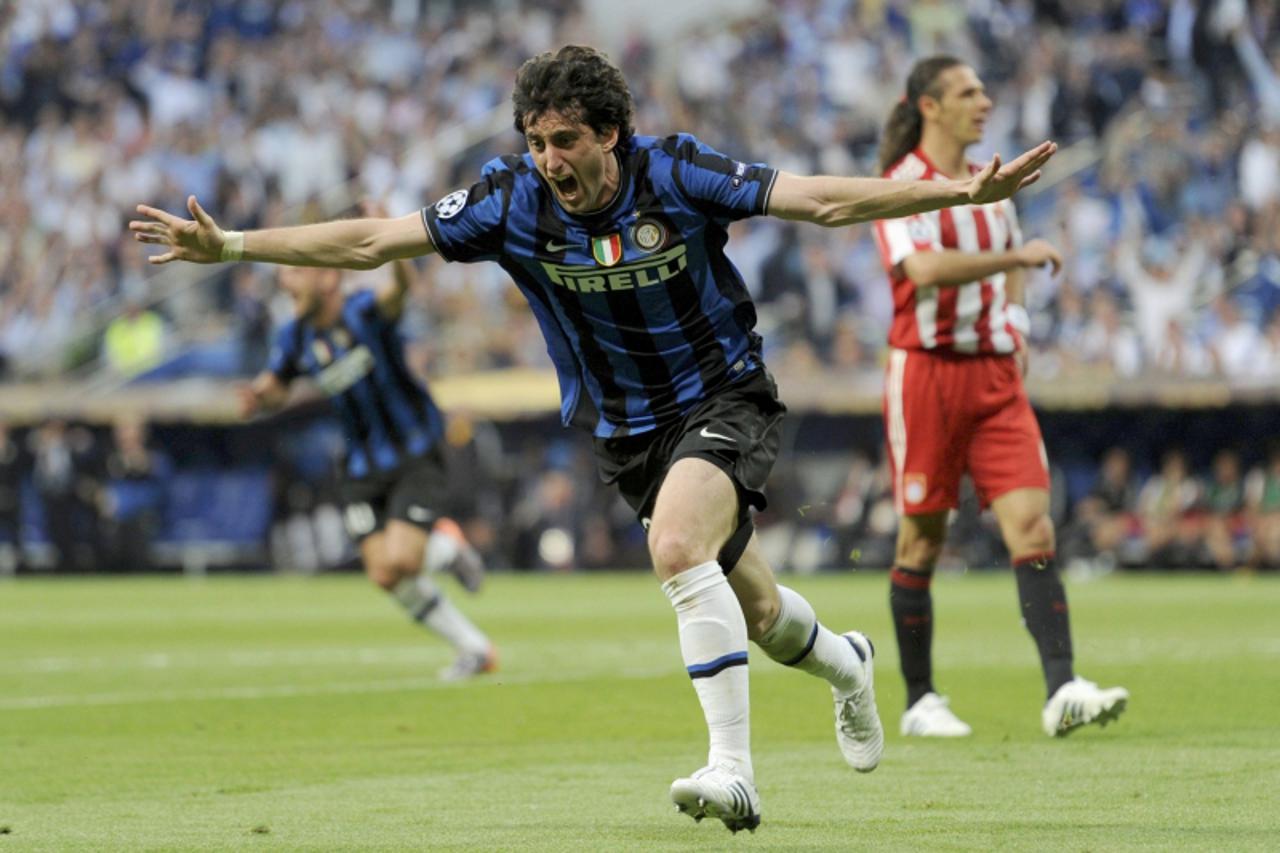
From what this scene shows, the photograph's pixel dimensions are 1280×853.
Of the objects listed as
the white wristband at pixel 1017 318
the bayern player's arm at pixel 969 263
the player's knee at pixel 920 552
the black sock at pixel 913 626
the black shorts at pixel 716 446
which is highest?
the bayern player's arm at pixel 969 263

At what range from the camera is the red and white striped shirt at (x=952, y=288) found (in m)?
8.65

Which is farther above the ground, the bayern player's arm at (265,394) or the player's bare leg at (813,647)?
the bayern player's arm at (265,394)

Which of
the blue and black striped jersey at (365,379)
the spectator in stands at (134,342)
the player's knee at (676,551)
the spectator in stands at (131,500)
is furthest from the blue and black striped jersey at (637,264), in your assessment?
the spectator in stands at (134,342)

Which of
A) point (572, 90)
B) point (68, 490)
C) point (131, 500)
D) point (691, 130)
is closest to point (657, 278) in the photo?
point (572, 90)

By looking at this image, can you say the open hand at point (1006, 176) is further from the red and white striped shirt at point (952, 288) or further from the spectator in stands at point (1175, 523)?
the spectator in stands at point (1175, 523)

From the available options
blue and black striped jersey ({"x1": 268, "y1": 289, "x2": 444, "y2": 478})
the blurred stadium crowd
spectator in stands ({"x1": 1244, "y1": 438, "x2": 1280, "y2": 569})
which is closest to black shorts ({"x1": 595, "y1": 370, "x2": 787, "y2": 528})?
blue and black striped jersey ({"x1": 268, "y1": 289, "x2": 444, "y2": 478})

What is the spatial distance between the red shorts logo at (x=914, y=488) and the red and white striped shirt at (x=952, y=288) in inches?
21.1

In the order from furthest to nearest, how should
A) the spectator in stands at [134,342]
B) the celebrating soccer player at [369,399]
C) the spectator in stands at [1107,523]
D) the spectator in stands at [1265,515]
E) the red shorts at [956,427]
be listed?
the spectator in stands at [134,342], the spectator in stands at [1107,523], the spectator in stands at [1265,515], the celebrating soccer player at [369,399], the red shorts at [956,427]

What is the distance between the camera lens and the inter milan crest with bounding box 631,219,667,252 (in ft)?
20.2

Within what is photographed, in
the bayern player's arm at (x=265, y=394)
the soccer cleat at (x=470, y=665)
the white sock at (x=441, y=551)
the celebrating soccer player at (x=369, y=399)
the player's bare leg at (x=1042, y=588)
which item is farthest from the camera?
the white sock at (x=441, y=551)

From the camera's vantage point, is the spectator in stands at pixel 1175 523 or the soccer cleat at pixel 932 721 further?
the spectator in stands at pixel 1175 523

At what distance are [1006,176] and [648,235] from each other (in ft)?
3.47

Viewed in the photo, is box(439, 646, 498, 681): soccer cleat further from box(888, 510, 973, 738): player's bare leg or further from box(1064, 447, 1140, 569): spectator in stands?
box(1064, 447, 1140, 569): spectator in stands

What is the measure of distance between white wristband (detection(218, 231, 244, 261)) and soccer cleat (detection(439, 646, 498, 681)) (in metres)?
5.49
